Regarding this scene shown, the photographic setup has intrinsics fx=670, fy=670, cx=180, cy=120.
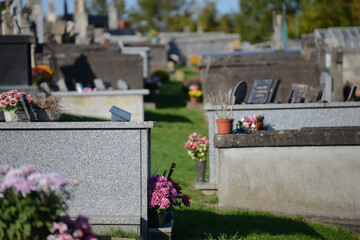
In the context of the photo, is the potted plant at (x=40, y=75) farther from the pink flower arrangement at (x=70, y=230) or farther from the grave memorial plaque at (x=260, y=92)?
the pink flower arrangement at (x=70, y=230)

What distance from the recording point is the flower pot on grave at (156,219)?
8.52 meters

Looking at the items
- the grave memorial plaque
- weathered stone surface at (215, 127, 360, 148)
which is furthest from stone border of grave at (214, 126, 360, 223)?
the grave memorial plaque

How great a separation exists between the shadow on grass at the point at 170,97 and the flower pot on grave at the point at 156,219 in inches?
684

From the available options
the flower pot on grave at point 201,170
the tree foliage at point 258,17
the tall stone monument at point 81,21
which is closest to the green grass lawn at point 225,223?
the flower pot on grave at point 201,170

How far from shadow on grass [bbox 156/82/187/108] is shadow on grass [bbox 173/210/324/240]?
15.2 meters

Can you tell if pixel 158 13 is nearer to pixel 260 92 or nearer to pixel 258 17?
pixel 258 17

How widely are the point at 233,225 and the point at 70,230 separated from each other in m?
5.04

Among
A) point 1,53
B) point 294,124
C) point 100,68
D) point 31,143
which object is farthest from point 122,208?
point 100,68

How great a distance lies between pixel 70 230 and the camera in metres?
5.68

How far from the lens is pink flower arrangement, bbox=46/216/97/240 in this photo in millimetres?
5484

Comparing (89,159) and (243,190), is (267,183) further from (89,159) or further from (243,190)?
(89,159)

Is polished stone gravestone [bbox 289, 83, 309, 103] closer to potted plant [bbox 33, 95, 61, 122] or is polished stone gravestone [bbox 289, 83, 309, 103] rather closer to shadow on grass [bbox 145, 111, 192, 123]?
shadow on grass [bbox 145, 111, 192, 123]

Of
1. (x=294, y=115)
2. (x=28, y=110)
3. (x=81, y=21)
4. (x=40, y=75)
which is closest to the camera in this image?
(x=28, y=110)

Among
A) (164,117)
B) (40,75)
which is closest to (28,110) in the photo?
(40,75)
